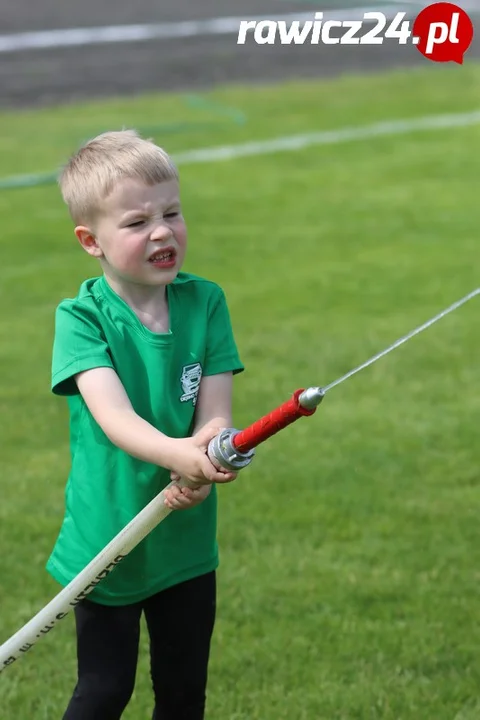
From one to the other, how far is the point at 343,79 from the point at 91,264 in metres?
7.53

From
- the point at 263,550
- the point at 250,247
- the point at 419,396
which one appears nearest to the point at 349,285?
the point at 250,247

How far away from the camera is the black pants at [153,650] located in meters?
3.08

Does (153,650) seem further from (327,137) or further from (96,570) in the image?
(327,137)

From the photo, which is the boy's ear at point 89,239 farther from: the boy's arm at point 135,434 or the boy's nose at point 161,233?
the boy's arm at point 135,434

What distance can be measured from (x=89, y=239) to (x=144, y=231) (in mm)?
175

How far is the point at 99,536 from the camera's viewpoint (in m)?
3.02

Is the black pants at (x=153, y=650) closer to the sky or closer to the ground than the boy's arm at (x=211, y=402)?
closer to the ground

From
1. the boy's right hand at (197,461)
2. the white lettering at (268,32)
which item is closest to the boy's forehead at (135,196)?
the boy's right hand at (197,461)

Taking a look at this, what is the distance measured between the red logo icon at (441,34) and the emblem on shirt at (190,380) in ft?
44.6

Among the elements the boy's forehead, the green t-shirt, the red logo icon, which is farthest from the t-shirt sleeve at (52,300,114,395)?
the red logo icon

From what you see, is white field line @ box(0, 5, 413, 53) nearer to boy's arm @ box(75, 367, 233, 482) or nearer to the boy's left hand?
boy's arm @ box(75, 367, 233, 482)

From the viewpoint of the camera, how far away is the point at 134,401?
9.85ft

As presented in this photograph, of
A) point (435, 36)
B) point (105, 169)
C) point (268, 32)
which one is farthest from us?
point (268, 32)

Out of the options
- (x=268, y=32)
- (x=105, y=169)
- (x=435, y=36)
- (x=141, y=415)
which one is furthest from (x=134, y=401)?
(x=268, y=32)
